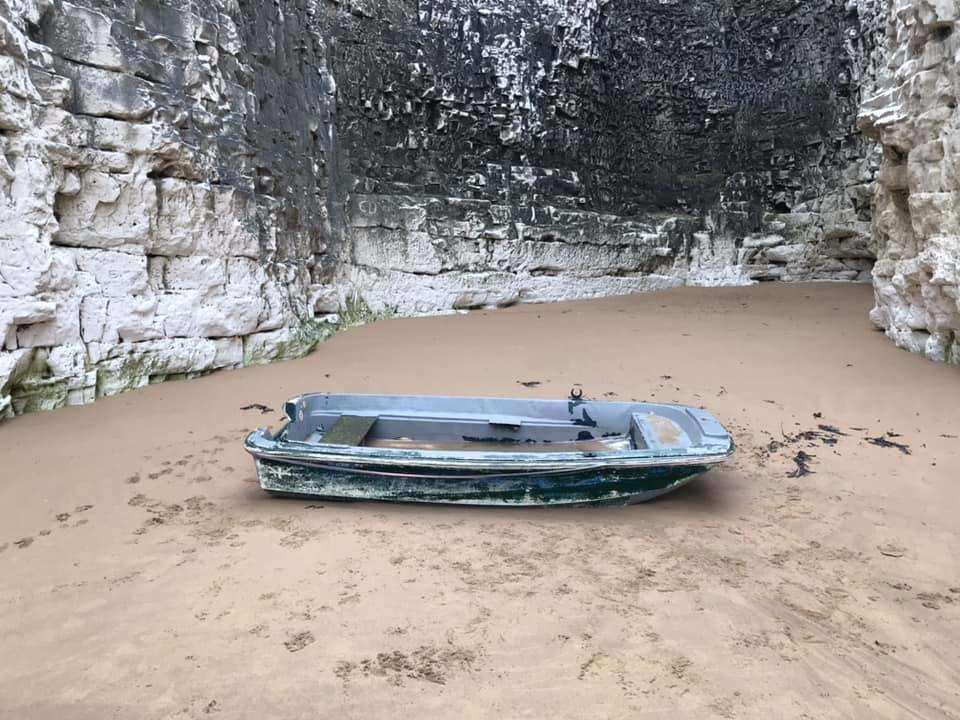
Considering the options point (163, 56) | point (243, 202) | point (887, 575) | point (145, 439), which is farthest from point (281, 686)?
point (163, 56)

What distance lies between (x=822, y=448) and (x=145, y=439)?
434 cm

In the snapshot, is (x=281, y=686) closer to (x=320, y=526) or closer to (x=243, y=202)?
(x=320, y=526)

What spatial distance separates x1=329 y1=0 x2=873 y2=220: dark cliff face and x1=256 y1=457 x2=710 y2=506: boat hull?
21.8 ft

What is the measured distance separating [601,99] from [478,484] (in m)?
9.85

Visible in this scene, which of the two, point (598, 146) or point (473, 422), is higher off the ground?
point (598, 146)

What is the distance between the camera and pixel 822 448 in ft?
14.0

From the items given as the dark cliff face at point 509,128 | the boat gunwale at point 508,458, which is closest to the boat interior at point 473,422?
the boat gunwale at point 508,458

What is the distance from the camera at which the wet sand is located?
1.96m

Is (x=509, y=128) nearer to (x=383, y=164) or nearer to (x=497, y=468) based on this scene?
(x=383, y=164)

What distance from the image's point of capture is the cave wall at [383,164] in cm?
477

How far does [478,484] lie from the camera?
3205mm

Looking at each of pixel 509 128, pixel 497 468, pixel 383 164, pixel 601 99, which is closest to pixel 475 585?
pixel 497 468

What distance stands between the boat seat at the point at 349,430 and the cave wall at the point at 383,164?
7.06ft

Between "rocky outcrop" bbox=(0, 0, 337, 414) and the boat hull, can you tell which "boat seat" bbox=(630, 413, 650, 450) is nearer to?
the boat hull
